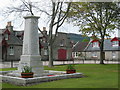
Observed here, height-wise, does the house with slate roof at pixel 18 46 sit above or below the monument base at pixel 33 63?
above

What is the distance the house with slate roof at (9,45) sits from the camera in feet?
153

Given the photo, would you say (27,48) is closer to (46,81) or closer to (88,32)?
(46,81)

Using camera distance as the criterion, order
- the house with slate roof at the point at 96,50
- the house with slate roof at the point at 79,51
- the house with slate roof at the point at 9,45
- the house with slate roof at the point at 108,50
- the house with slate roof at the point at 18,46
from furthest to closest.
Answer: the house with slate roof at the point at 79,51, the house with slate roof at the point at 96,50, the house with slate roof at the point at 108,50, the house with slate roof at the point at 18,46, the house with slate roof at the point at 9,45

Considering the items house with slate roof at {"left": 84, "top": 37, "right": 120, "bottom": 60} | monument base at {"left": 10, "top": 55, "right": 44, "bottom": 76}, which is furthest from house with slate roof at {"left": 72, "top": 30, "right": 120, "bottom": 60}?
monument base at {"left": 10, "top": 55, "right": 44, "bottom": 76}

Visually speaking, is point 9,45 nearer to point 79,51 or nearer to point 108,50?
point 79,51

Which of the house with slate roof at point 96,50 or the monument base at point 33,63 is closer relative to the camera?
the monument base at point 33,63

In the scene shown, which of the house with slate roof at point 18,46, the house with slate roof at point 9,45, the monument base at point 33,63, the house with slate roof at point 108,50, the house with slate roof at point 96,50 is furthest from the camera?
the house with slate roof at point 96,50

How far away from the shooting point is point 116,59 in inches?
2137

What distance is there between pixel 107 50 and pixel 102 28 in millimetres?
21234

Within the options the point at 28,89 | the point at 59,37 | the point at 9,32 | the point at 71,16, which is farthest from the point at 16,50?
the point at 28,89

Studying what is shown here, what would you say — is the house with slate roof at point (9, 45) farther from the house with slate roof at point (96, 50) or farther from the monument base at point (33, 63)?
the monument base at point (33, 63)

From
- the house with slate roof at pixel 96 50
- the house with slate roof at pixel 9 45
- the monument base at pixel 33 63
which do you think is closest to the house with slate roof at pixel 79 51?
the house with slate roof at pixel 96 50

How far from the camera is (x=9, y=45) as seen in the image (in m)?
47.7

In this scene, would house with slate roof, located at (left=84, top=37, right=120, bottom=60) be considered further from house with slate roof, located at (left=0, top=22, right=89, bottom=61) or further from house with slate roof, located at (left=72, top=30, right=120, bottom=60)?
house with slate roof, located at (left=0, top=22, right=89, bottom=61)
